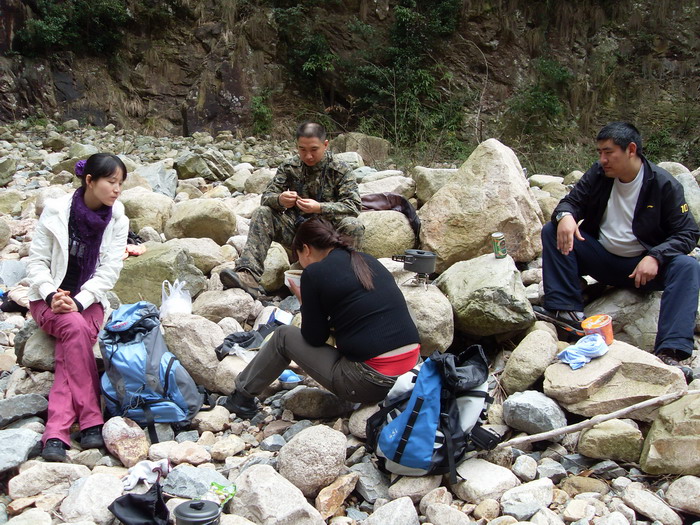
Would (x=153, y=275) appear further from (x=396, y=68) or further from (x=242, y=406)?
(x=396, y=68)

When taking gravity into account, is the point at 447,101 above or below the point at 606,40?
below

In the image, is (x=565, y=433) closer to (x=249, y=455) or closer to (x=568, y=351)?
(x=568, y=351)

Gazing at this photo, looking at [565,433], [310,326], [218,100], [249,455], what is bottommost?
[218,100]

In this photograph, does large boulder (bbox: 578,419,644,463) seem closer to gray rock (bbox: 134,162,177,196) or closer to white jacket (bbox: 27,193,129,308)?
white jacket (bbox: 27,193,129,308)

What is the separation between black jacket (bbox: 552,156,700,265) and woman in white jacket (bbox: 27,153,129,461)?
2610 mm

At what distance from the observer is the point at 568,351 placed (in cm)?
321

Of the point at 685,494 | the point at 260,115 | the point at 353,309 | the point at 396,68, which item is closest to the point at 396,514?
the point at 353,309

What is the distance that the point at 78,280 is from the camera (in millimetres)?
3359

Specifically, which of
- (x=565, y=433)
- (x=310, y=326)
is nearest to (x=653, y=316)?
(x=565, y=433)

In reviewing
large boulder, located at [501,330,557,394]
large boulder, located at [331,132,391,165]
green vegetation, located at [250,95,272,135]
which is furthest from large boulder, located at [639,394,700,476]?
green vegetation, located at [250,95,272,135]

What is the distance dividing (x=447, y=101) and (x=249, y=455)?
42.3ft

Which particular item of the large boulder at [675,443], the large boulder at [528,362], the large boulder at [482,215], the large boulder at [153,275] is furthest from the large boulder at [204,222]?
the large boulder at [675,443]

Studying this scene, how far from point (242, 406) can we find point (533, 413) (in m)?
1.44

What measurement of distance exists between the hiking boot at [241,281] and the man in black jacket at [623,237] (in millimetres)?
1943
